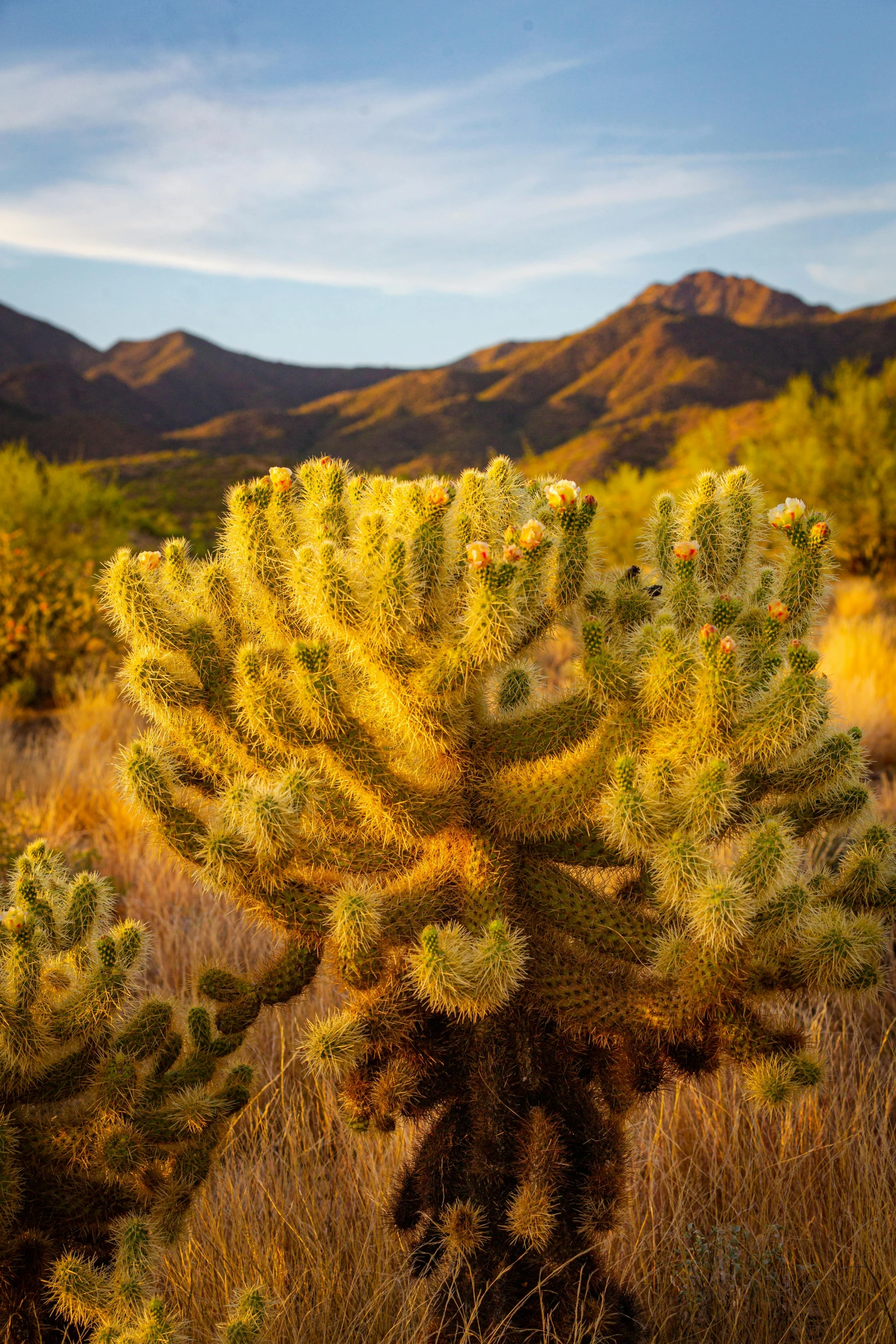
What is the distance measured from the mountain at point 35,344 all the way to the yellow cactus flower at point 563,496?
136841 mm

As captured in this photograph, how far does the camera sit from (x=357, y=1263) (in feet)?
7.38

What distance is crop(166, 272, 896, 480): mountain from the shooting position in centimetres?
7162

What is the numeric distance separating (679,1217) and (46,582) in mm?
8754

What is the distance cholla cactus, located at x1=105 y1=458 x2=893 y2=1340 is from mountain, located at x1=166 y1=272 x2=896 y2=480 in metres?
52.6

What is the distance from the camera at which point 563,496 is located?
186 cm

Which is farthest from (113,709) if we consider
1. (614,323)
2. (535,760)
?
(614,323)

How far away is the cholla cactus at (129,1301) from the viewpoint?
1.64 metres

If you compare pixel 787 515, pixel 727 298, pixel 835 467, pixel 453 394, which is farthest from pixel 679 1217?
pixel 727 298

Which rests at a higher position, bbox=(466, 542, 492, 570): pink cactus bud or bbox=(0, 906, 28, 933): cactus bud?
bbox=(466, 542, 492, 570): pink cactus bud

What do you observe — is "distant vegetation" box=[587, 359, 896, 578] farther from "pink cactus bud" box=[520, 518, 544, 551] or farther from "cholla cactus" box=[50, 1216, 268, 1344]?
"cholla cactus" box=[50, 1216, 268, 1344]

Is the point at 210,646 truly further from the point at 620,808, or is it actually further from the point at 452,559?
the point at 620,808

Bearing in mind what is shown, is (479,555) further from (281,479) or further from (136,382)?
(136,382)

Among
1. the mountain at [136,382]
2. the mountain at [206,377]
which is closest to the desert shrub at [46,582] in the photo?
the mountain at [136,382]

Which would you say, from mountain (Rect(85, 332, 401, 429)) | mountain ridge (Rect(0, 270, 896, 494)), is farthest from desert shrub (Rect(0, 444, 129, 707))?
mountain (Rect(85, 332, 401, 429))
